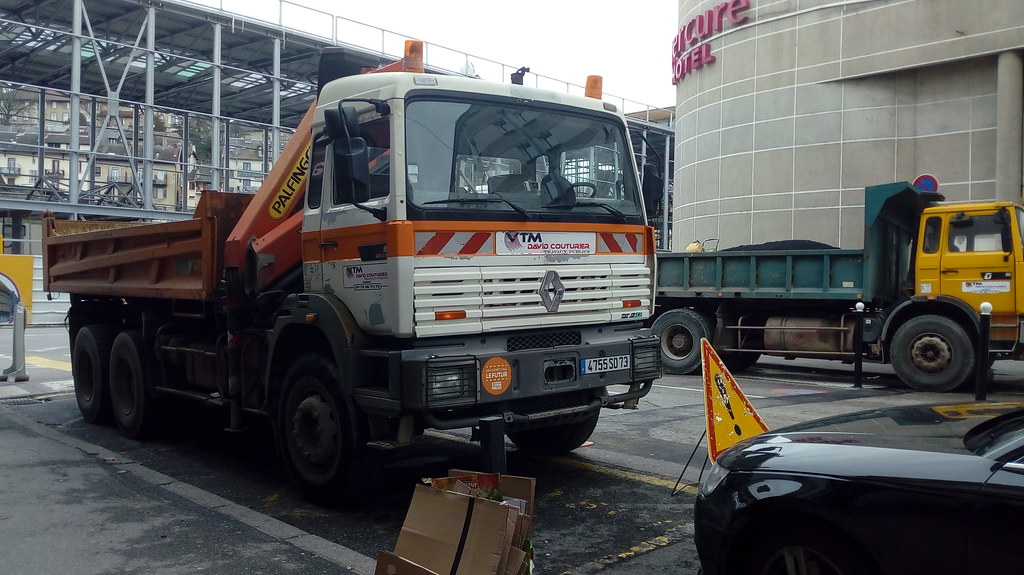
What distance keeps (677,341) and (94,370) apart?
8683 mm

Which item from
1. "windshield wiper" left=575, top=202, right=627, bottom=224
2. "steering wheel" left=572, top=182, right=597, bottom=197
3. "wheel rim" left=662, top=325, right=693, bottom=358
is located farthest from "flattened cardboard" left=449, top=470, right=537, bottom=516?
"wheel rim" left=662, top=325, right=693, bottom=358

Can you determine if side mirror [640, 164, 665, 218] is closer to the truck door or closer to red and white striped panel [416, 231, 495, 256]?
red and white striped panel [416, 231, 495, 256]

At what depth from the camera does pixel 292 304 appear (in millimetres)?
6070

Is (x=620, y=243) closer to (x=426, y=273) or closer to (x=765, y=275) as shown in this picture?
(x=426, y=273)

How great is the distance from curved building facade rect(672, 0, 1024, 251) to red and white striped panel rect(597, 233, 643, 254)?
1906cm

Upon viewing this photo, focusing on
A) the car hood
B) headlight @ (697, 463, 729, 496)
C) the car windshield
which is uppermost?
the car windshield

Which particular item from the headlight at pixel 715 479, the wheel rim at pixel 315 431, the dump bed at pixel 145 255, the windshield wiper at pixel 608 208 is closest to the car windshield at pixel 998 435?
the headlight at pixel 715 479

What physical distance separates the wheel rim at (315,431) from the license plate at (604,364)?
1.71 m

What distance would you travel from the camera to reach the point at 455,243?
216 inches

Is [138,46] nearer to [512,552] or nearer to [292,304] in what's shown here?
[292,304]

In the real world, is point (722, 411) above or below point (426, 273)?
below

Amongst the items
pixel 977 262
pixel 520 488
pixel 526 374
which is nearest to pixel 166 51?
pixel 977 262

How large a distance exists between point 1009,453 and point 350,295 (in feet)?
12.8

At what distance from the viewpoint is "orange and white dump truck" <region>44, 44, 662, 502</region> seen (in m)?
5.39
